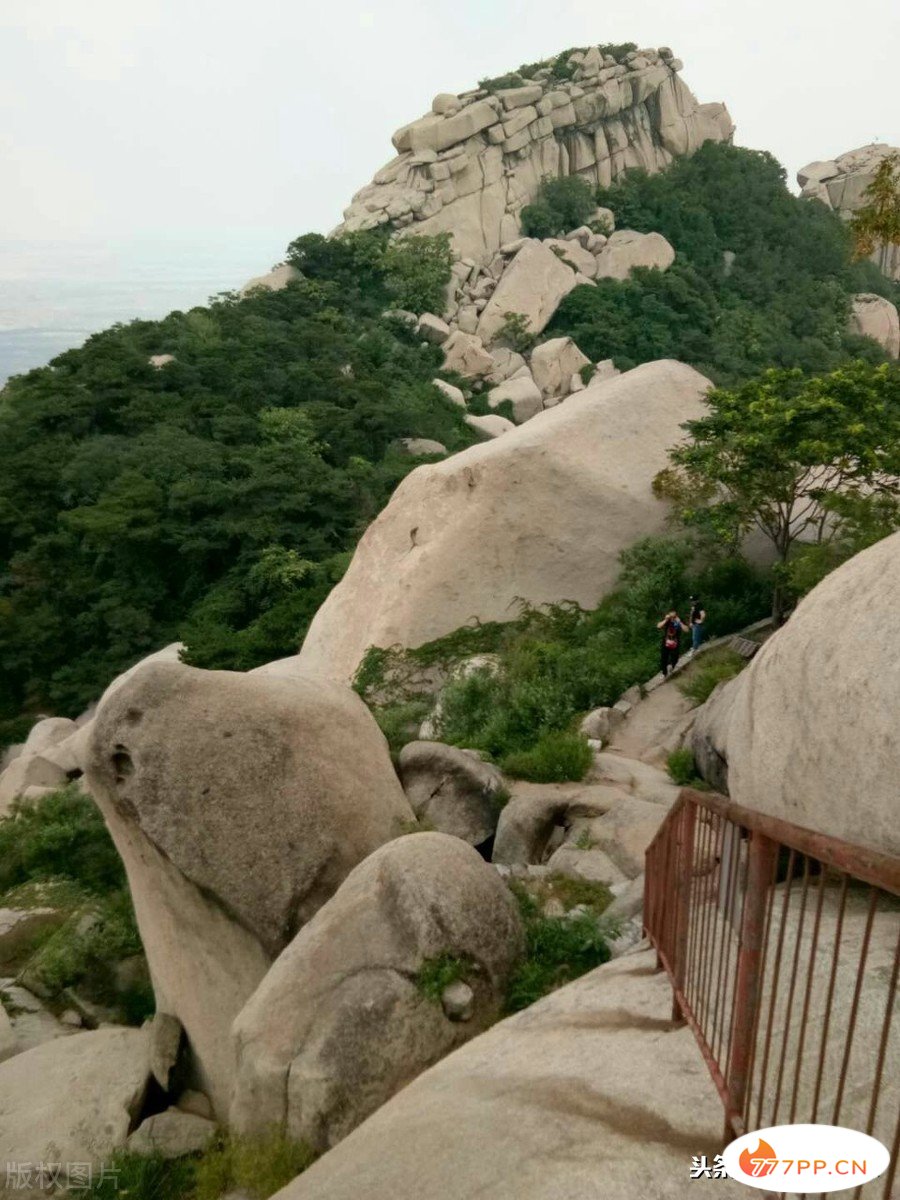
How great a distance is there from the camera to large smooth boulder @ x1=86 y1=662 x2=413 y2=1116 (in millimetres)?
7793

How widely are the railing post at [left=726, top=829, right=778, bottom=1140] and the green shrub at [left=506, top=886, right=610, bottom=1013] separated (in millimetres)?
3414

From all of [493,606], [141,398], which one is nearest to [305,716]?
[493,606]

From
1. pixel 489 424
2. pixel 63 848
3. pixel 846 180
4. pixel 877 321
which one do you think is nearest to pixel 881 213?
pixel 63 848

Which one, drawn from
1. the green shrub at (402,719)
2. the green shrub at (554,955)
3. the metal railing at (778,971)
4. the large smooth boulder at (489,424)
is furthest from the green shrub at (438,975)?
the large smooth boulder at (489,424)

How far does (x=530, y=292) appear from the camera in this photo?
4903cm

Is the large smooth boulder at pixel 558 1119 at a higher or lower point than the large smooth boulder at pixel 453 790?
higher

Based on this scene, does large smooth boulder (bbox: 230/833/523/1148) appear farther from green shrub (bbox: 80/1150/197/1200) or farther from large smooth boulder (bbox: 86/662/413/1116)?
large smooth boulder (bbox: 86/662/413/1116)

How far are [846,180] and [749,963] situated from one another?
75.2m

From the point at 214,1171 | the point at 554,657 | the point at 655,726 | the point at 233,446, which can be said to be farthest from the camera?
the point at 233,446

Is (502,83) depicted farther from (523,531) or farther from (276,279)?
(523,531)

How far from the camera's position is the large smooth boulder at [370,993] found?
5801mm

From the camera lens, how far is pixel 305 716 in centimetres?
854

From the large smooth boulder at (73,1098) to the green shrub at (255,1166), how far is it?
1.14 metres

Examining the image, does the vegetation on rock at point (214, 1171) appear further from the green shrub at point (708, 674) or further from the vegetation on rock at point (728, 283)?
the vegetation on rock at point (728, 283)
